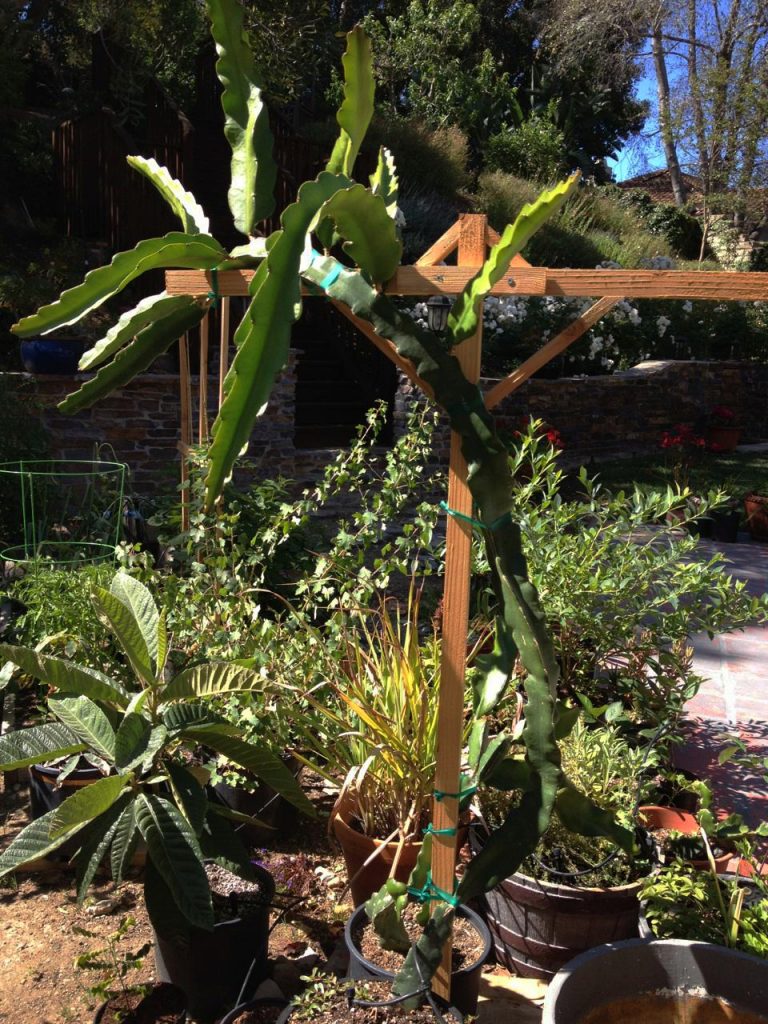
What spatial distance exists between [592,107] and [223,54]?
21531 millimetres

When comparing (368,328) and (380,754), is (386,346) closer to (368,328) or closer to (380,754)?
(368,328)

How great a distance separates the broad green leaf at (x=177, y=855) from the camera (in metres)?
2.09

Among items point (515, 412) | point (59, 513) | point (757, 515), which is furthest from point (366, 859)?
point (515, 412)

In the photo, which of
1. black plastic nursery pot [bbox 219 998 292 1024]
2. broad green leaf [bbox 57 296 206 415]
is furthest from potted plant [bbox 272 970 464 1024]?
broad green leaf [bbox 57 296 206 415]

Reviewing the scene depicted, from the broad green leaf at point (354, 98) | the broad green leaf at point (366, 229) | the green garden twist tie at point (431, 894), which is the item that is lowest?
the green garden twist tie at point (431, 894)

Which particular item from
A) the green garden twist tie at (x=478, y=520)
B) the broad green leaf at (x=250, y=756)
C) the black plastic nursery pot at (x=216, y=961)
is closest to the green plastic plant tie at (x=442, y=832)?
the broad green leaf at (x=250, y=756)

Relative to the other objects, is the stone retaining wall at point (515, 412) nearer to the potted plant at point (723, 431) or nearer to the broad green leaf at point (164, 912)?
the potted plant at point (723, 431)

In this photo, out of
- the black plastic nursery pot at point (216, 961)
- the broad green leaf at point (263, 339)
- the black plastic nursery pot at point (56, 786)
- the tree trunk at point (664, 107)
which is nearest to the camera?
the broad green leaf at point (263, 339)

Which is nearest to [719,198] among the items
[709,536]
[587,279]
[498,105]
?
[498,105]

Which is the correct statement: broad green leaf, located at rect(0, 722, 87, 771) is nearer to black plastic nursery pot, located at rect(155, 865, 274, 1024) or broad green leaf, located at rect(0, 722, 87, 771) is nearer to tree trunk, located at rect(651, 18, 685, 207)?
black plastic nursery pot, located at rect(155, 865, 274, 1024)

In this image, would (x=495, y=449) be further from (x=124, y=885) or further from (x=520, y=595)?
(x=124, y=885)

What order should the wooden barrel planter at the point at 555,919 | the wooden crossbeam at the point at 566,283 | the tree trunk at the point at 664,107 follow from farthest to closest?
the tree trunk at the point at 664,107 → the wooden barrel planter at the point at 555,919 → the wooden crossbeam at the point at 566,283

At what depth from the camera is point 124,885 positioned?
290 centimetres

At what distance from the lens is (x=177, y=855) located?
2150 millimetres
